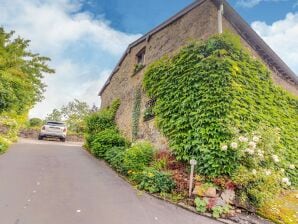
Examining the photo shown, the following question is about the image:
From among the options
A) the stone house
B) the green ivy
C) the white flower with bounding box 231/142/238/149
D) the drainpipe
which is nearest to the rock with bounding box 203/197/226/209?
the green ivy

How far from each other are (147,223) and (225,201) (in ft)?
7.00

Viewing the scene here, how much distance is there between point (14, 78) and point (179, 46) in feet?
31.7

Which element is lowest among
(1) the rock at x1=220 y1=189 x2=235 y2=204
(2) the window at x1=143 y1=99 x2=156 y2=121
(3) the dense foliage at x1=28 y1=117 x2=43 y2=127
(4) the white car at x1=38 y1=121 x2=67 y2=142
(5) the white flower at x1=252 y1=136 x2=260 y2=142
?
(1) the rock at x1=220 y1=189 x2=235 y2=204

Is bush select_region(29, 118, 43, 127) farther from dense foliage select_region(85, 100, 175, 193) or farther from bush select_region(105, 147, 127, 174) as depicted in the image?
bush select_region(105, 147, 127, 174)

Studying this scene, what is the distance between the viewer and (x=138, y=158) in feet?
29.2

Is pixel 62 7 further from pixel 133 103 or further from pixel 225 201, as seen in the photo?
pixel 225 201

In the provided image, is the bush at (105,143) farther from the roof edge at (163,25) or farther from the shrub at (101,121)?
the roof edge at (163,25)

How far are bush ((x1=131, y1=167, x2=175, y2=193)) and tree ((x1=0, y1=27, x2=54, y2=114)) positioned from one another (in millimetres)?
9455

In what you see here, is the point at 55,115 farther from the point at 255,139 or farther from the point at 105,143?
the point at 255,139

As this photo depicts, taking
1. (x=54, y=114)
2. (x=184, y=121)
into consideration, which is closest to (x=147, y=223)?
(x=184, y=121)

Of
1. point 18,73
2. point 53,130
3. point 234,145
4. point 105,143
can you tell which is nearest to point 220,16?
point 234,145

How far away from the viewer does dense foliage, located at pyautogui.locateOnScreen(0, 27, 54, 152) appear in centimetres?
1393

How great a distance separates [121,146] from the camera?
1230 cm

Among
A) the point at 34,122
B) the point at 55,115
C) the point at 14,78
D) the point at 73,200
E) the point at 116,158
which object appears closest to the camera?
the point at 73,200
